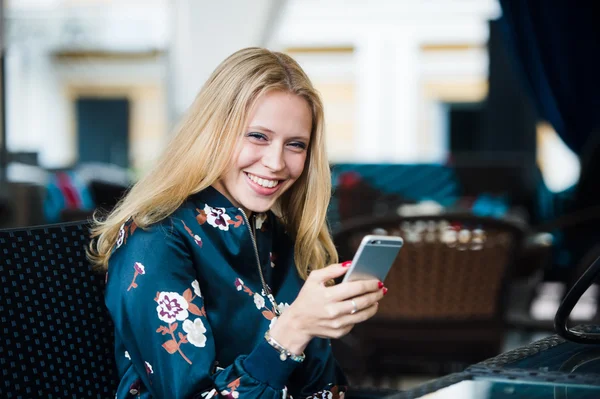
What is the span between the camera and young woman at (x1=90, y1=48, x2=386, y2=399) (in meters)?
1.24

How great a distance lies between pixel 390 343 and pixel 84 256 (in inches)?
55.0

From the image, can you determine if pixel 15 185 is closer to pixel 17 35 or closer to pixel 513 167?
Answer: pixel 513 167

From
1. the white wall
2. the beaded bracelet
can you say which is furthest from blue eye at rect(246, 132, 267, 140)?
the white wall

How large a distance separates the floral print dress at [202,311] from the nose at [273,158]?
92mm

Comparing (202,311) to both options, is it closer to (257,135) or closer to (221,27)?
(257,135)

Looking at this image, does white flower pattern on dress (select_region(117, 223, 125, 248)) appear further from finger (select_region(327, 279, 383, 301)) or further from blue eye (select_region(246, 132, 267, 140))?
finger (select_region(327, 279, 383, 301))

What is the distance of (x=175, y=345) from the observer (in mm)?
1256

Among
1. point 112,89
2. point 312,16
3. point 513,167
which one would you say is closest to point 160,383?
point 513,167

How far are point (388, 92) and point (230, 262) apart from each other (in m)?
13.7

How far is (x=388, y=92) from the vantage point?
14891 mm

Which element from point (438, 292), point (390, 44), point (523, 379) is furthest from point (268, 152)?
point (390, 44)

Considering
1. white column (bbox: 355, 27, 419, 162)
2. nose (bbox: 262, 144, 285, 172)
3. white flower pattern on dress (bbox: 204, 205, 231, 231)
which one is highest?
nose (bbox: 262, 144, 285, 172)

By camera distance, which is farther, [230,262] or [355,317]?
[230,262]

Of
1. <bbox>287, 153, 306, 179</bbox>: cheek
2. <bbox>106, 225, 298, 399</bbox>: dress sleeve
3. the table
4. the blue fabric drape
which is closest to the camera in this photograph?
the table
